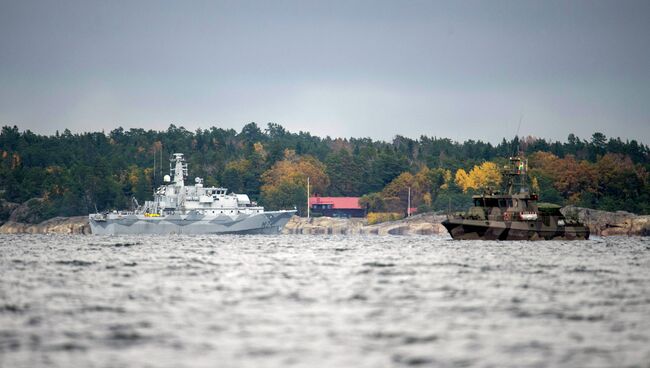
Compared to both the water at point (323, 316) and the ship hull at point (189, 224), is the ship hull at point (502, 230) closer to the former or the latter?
the water at point (323, 316)

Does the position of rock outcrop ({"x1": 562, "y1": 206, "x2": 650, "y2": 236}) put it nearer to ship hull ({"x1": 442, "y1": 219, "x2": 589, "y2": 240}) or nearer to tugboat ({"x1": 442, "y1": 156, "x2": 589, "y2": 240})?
tugboat ({"x1": 442, "y1": 156, "x2": 589, "y2": 240})

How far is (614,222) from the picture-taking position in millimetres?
193875

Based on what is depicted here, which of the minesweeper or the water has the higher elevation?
the minesweeper

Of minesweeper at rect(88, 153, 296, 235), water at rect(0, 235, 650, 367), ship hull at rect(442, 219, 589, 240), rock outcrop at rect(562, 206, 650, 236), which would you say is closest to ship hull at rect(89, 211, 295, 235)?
minesweeper at rect(88, 153, 296, 235)

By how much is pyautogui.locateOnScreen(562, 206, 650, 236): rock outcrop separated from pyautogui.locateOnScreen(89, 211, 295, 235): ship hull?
5680 centimetres

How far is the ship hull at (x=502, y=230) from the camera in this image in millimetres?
106375

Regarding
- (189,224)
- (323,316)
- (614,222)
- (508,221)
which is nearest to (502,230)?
(508,221)

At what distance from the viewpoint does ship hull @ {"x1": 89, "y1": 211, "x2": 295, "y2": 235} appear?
6476 inches

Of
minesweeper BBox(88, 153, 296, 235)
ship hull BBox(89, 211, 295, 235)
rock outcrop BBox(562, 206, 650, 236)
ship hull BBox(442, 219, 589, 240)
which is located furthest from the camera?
rock outcrop BBox(562, 206, 650, 236)

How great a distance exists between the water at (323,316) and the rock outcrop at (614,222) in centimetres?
13130

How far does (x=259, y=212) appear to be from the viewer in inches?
6599

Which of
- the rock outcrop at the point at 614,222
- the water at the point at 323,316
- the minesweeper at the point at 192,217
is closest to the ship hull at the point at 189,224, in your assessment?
the minesweeper at the point at 192,217

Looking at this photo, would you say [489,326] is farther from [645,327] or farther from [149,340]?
[149,340]

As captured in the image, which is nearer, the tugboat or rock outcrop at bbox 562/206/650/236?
the tugboat
